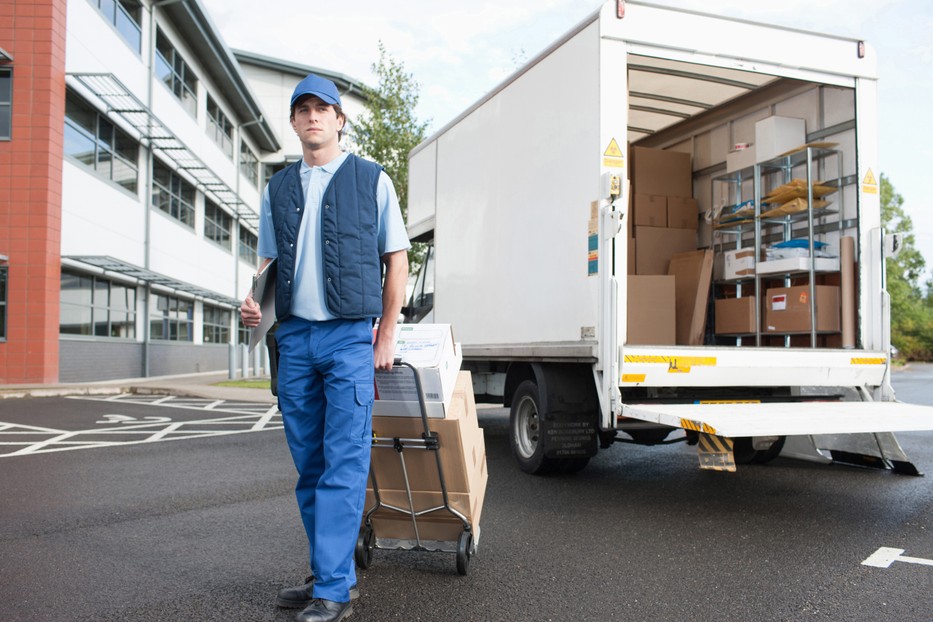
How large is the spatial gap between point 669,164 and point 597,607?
567 centimetres

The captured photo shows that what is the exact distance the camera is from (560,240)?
5.81 metres

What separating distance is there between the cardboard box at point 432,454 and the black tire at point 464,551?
8.8 inches

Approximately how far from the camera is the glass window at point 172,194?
21625 mm

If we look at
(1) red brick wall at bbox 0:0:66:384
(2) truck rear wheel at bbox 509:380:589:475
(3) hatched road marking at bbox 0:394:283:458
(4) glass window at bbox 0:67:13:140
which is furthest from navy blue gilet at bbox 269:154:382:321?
(4) glass window at bbox 0:67:13:140

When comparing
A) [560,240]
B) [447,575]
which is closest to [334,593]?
[447,575]

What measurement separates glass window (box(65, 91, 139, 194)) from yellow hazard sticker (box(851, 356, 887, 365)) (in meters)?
16.0

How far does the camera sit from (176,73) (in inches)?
927

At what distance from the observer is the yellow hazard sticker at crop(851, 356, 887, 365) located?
5746 millimetres

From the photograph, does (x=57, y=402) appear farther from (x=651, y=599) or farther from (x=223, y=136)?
(x=223, y=136)

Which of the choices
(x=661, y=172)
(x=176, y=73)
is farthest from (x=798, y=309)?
(x=176, y=73)

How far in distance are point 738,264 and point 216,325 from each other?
24528 millimetres

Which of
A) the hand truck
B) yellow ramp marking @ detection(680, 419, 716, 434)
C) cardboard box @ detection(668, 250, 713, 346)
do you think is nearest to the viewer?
the hand truck

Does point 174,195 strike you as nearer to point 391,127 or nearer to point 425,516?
point 391,127

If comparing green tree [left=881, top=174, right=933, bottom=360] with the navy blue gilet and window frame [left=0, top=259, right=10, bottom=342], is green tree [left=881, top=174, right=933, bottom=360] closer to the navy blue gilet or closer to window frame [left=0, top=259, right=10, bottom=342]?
window frame [left=0, top=259, right=10, bottom=342]
